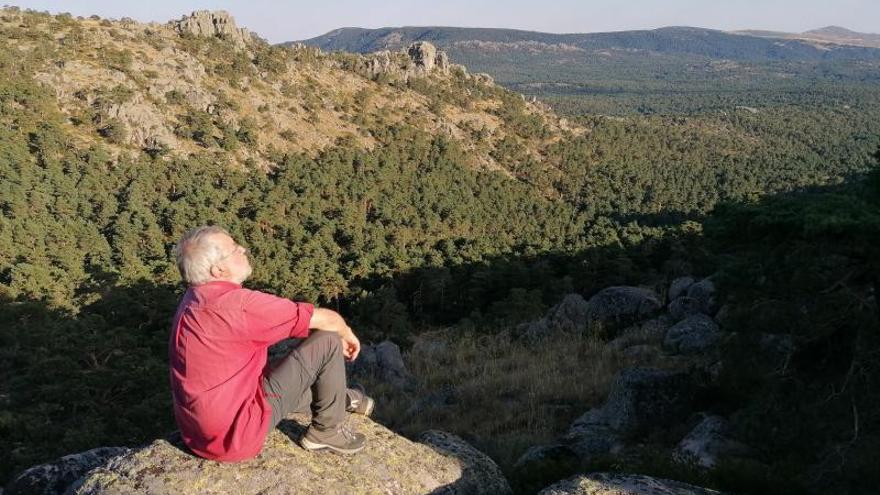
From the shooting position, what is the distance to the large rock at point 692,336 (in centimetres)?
1053

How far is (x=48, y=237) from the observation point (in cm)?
3859

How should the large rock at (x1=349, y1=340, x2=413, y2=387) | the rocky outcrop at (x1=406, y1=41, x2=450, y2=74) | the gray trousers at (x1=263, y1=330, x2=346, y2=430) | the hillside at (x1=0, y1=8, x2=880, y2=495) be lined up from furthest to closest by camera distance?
the rocky outcrop at (x1=406, y1=41, x2=450, y2=74)
the large rock at (x1=349, y1=340, x2=413, y2=387)
the hillside at (x1=0, y1=8, x2=880, y2=495)
the gray trousers at (x1=263, y1=330, x2=346, y2=430)

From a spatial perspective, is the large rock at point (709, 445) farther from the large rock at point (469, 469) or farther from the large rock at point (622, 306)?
the large rock at point (622, 306)

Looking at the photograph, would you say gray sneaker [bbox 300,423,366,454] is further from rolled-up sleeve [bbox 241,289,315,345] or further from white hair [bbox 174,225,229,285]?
white hair [bbox 174,225,229,285]

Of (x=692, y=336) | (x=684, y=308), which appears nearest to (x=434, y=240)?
(x=684, y=308)

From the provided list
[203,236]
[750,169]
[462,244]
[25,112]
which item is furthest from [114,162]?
[750,169]

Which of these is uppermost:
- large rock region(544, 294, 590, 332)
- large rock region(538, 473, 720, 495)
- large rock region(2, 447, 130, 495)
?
large rock region(538, 473, 720, 495)

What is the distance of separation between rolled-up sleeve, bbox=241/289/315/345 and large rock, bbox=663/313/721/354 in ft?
27.5

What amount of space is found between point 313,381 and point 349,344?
37 cm

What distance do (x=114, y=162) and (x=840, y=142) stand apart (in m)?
143

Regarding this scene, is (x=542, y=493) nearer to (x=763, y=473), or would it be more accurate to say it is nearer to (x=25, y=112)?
(x=763, y=473)

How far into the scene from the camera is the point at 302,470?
400 cm

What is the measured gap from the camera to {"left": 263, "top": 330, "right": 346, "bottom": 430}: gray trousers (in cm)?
407

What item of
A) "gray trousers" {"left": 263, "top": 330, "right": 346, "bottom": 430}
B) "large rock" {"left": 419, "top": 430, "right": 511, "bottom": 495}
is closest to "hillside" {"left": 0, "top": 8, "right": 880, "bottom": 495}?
"large rock" {"left": 419, "top": 430, "right": 511, "bottom": 495}
